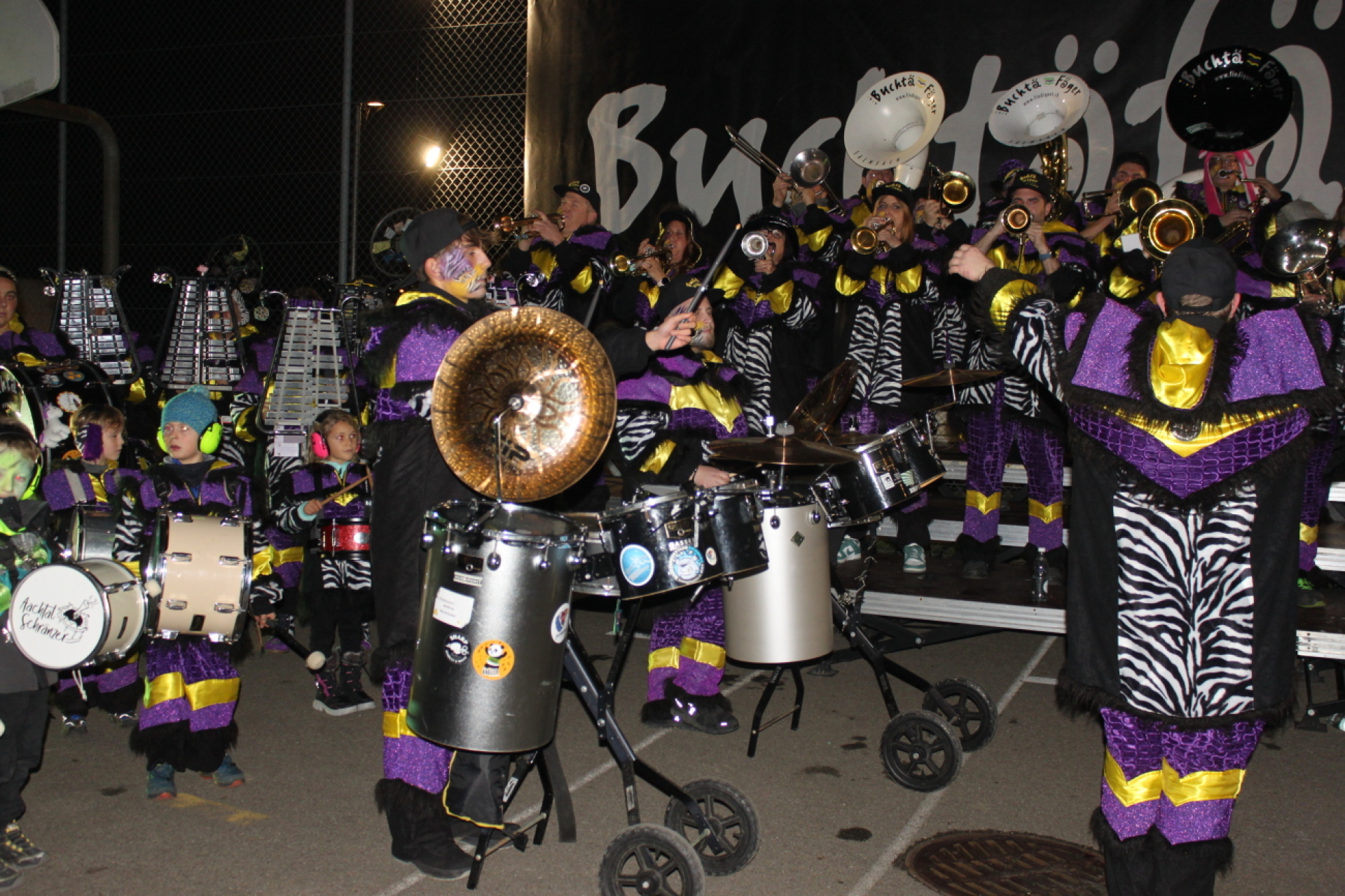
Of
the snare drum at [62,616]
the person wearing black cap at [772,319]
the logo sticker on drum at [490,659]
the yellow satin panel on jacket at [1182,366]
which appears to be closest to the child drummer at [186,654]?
the snare drum at [62,616]

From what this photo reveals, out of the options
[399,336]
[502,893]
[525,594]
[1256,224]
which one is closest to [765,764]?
[502,893]

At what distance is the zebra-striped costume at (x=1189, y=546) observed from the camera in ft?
9.22

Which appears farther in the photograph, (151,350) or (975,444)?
(151,350)

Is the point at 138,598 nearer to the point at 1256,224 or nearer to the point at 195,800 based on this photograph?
the point at 195,800

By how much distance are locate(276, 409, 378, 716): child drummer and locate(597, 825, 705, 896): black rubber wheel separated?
239cm

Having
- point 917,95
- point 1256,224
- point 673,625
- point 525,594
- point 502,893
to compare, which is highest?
point 917,95

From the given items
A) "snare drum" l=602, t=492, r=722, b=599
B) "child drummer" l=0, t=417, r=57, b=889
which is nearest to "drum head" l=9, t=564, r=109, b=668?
"child drummer" l=0, t=417, r=57, b=889

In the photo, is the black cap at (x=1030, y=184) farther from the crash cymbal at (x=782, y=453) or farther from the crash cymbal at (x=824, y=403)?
the crash cymbal at (x=782, y=453)

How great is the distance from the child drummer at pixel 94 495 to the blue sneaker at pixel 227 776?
85 centimetres

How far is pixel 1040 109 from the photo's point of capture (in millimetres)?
7012

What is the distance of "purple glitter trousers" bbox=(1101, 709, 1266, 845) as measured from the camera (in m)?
2.86

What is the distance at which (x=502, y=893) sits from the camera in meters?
3.44

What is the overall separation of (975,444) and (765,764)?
2576mm

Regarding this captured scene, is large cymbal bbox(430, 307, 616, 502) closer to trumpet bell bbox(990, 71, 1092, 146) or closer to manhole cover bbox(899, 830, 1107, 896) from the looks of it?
manhole cover bbox(899, 830, 1107, 896)
